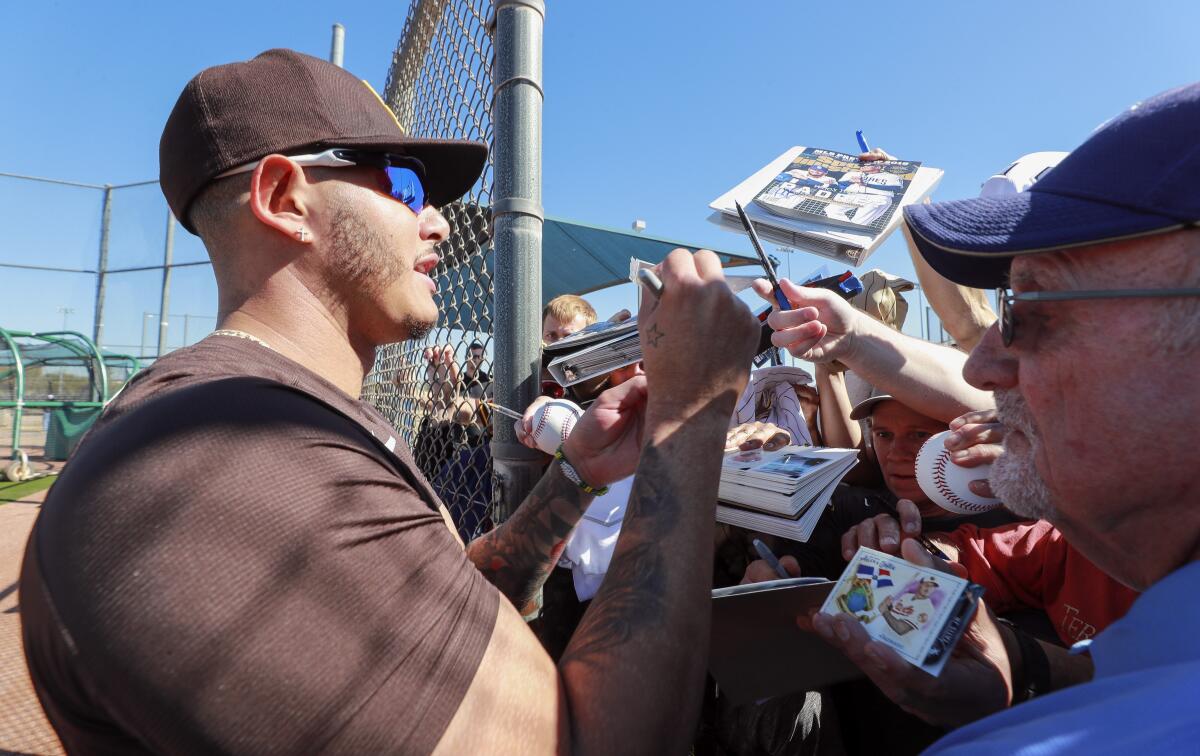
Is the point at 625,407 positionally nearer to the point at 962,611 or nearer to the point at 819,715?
the point at 962,611

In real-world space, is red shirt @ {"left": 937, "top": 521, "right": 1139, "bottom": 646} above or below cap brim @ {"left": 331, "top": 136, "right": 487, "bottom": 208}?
below

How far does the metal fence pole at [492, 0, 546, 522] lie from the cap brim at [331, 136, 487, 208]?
10cm

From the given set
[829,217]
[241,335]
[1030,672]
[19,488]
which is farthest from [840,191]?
[19,488]

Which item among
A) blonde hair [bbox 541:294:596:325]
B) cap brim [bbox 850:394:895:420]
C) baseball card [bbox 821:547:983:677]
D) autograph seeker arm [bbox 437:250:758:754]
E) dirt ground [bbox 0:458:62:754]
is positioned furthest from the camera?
blonde hair [bbox 541:294:596:325]

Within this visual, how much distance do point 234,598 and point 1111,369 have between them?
1312 mm

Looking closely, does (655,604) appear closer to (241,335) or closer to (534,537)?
(534,537)

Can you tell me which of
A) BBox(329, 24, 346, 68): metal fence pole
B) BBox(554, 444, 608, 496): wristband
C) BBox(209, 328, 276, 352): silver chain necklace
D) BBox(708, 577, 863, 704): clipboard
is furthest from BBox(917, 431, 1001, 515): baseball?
BBox(329, 24, 346, 68): metal fence pole

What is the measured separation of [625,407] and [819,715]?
3.91 ft

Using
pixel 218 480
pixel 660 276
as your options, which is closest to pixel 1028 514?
pixel 660 276

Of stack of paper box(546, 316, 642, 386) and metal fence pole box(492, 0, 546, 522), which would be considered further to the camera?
metal fence pole box(492, 0, 546, 522)

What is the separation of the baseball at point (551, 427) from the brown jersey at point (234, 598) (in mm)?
833

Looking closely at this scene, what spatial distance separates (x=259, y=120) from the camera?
4.63 ft

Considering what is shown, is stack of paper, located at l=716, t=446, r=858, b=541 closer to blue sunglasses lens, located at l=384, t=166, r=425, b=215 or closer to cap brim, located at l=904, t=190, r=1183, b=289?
cap brim, located at l=904, t=190, r=1183, b=289

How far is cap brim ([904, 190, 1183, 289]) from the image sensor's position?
3.17 feet
